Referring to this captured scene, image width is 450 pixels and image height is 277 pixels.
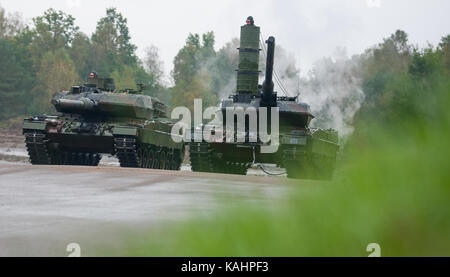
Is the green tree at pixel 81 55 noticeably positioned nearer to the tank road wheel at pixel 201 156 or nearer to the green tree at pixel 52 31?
the green tree at pixel 52 31

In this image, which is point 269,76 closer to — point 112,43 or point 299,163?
point 299,163

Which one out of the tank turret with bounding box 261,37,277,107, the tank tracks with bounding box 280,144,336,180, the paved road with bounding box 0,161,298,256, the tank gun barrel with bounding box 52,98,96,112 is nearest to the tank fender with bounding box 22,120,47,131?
the tank gun barrel with bounding box 52,98,96,112

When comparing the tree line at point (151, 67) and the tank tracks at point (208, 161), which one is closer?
the tank tracks at point (208, 161)

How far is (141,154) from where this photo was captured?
897 inches

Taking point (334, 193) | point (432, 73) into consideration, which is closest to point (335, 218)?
point (334, 193)

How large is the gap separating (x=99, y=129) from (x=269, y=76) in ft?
18.0

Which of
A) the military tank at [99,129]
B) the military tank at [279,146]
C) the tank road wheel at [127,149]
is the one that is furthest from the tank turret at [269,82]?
the tank road wheel at [127,149]

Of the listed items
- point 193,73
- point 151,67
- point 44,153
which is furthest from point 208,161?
point 151,67

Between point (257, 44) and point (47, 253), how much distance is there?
21.1m

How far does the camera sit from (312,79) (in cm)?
6912

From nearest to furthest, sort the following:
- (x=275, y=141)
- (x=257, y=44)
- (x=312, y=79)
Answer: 1. (x=275, y=141)
2. (x=257, y=44)
3. (x=312, y=79)

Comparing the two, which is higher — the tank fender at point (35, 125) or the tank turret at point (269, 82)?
the tank turret at point (269, 82)

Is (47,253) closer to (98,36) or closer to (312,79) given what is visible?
(312,79)

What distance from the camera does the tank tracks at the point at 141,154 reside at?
2164cm
